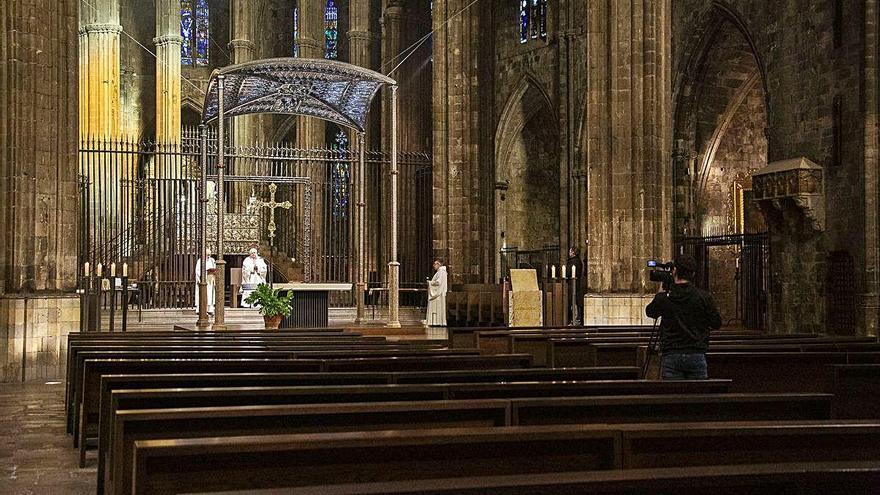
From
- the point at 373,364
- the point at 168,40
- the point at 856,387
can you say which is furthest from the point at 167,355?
the point at 168,40

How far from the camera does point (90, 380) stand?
6.59 meters

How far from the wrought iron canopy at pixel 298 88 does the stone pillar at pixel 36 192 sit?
2.46m

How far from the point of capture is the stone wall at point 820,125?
56.5 feet

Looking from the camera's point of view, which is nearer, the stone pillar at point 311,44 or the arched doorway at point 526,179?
the stone pillar at point 311,44

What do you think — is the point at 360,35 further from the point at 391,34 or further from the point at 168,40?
the point at 168,40

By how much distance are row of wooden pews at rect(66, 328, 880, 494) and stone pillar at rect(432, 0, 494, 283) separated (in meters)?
17.4

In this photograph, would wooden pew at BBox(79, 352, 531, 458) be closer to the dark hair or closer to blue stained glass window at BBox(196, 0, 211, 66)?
the dark hair

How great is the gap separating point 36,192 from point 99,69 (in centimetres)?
1844

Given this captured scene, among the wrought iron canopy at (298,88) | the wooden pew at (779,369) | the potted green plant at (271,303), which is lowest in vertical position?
the wooden pew at (779,369)

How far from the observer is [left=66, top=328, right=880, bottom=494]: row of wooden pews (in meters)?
2.62

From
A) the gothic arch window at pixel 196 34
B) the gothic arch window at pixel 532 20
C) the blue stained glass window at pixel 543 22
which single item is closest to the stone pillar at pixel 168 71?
the gothic arch window at pixel 196 34

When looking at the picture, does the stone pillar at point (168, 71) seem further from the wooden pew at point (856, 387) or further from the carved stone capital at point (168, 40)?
the wooden pew at point (856, 387)

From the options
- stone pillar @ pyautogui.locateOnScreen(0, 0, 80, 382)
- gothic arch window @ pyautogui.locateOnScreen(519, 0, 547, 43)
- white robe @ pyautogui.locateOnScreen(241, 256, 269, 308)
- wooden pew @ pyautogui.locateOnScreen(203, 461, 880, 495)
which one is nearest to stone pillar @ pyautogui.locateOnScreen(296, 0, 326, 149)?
gothic arch window @ pyautogui.locateOnScreen(519, 0, 547, 43)

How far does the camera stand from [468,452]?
3199 mm
